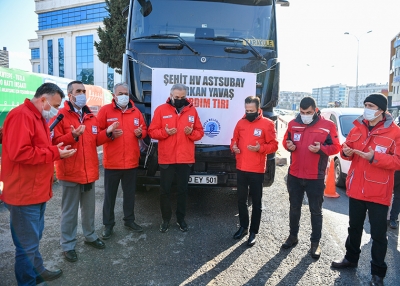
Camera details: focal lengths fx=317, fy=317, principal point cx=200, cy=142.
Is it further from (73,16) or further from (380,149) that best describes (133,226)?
→ (73,16)

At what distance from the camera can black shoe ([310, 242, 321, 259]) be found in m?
3.64

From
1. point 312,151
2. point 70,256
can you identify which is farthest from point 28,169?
point 312,151

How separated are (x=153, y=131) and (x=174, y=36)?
1419mm

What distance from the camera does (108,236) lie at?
4016 millimetres

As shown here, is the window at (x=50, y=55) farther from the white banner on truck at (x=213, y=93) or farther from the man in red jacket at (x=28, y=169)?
the man in red jacket at (x=28, y=169)

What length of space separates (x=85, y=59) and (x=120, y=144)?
45.8 m

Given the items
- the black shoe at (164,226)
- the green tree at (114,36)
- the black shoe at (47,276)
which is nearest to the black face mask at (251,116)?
the black shoe at (164,226)

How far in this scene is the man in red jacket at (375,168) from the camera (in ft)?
10.1

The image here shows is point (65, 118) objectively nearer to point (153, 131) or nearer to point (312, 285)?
point (153, 131)

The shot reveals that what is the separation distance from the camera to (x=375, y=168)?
3.14 metres

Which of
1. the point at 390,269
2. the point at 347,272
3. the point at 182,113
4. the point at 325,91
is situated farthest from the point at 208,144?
the point at 325,91

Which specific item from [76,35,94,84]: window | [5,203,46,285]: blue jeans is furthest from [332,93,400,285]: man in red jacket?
[76,35,94,84]: window

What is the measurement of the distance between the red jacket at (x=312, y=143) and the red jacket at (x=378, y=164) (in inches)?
14.7

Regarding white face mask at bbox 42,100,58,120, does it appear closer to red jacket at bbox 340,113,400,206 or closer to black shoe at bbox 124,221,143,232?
black shoe at bbox 124,221,143,232
